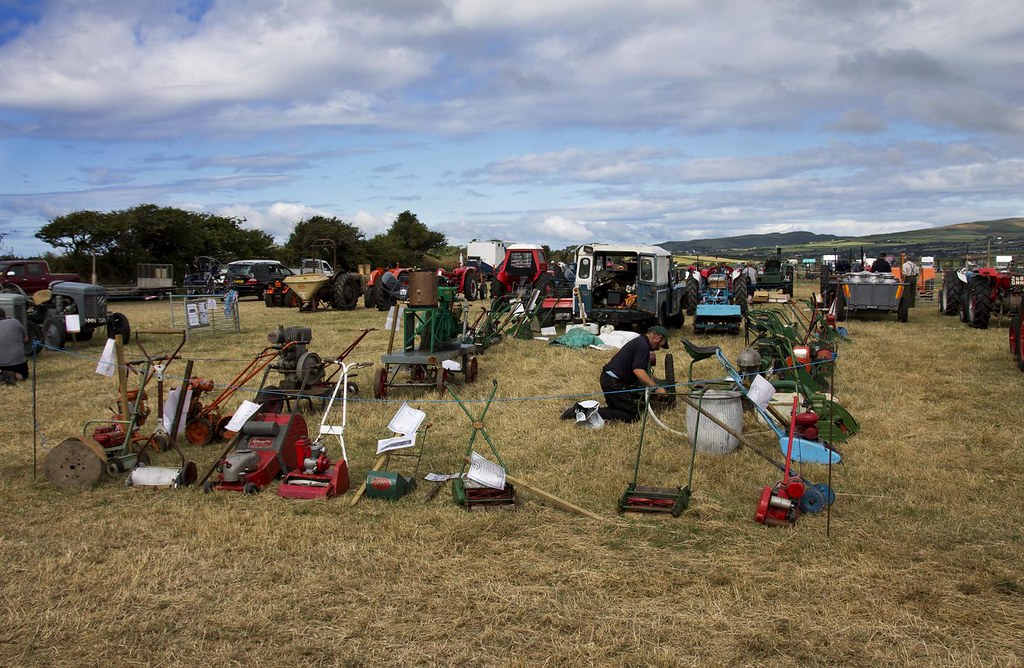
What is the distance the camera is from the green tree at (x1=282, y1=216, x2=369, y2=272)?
43.2 metres

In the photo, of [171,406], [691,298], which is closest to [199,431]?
[171,406]

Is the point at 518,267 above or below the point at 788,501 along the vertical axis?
above

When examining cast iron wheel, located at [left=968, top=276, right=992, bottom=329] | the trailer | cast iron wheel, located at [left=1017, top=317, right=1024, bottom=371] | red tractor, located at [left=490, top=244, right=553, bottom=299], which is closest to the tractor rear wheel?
red tractor, located at [left=490, top=244, right=553, bottom=299]

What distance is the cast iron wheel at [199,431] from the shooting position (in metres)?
7.42

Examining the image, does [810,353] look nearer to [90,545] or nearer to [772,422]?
[772,422]

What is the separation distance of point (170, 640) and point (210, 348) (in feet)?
37.4

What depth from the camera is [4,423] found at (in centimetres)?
817

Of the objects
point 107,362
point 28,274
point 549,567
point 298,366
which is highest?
point 28,274

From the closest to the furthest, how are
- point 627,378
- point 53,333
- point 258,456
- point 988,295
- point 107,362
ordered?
point 258,456, point 107,362, point 627,378, point 53,333, point 988,295

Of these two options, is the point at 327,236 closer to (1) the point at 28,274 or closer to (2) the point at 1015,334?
(1) the point at 28,274

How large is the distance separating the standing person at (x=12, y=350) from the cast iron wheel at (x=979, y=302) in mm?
16628

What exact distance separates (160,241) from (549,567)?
35048mm

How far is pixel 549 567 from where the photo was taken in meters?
4.55

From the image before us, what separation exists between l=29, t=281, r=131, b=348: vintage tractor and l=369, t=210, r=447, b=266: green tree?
1331 inches
